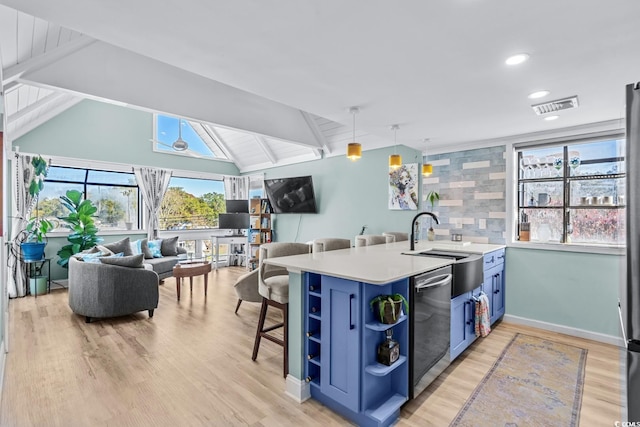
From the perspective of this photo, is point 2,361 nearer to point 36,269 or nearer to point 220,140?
point 36,269

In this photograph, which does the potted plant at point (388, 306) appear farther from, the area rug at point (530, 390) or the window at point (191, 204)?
the window at point (191, 204)

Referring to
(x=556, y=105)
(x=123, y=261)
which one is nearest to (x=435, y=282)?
(x=556, y=105)

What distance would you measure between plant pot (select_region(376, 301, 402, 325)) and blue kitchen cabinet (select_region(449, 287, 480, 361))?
0.94 m

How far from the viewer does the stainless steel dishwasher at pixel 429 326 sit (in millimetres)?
2064

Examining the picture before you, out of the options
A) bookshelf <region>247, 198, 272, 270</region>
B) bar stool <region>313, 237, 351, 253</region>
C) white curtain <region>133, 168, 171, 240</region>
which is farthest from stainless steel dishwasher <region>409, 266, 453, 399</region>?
white curtain <region>133, 168, 171, 240</region>

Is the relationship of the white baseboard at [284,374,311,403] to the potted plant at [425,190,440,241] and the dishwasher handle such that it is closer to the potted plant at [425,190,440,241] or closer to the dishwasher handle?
the dishwasher handle

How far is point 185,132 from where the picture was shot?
24.3ft

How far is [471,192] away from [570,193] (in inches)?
41.7

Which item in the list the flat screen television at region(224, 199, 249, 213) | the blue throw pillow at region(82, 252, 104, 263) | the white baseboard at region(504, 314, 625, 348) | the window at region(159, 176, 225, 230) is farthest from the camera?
the flat screen television at region(224, 199, 249, 213)

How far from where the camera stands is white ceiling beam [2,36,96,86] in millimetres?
2680

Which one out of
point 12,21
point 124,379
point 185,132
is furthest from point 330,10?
point 185,132

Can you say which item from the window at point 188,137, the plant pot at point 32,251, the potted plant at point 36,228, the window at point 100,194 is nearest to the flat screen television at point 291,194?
the window at point 188,137

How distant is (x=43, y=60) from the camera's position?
2783 millimetres

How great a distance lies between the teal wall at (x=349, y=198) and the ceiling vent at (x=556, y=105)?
6.42 feet
